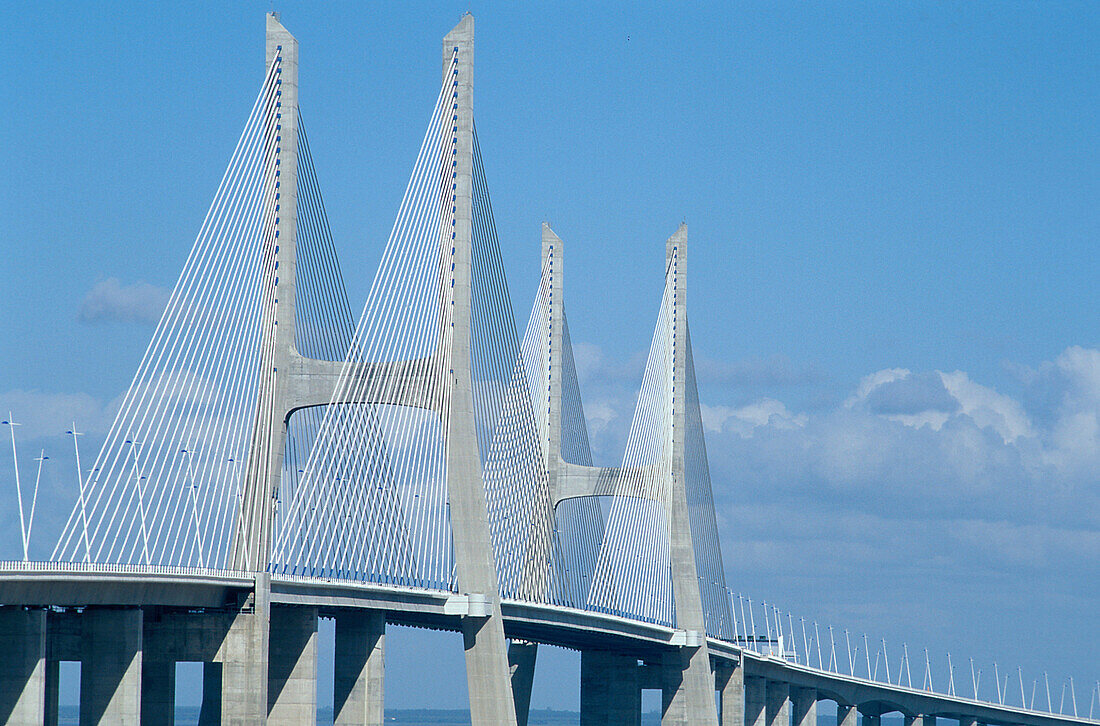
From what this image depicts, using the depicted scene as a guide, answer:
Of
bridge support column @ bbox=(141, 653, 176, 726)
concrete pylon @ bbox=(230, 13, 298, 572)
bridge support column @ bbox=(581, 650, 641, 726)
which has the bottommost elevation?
bridge support column @ bbox=(581, 650, 641, 726)

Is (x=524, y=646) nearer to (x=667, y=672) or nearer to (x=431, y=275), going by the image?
(x=667, y=672)

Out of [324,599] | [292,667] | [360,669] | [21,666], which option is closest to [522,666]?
[360,669]

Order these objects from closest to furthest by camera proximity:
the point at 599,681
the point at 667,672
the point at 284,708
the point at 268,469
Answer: the point at 268,469 → the point at 284,708 → the point at 667,672 → the point at 599,681

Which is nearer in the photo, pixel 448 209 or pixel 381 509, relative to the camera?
pixel 381 509

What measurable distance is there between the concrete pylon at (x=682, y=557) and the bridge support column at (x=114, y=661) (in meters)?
35.3

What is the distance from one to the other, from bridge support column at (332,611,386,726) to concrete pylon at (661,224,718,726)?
890 inches

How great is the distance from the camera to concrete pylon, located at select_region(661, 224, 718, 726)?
8244cm

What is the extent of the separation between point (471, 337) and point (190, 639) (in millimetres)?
12698

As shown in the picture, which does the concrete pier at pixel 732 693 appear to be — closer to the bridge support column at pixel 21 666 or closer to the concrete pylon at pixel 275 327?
the concrete pylon at pixel 275 327

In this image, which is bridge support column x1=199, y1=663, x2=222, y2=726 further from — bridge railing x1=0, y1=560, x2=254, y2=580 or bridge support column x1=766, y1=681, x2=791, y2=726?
bridge support column x1=766, y1=681, x2=791, y2=726

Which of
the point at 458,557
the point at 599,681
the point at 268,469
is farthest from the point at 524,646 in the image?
the point at 268,469

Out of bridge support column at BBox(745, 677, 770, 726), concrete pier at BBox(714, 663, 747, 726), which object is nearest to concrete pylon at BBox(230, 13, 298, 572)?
concrete pier at BBox(714, 663, 747, 726)

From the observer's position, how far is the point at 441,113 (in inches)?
2394

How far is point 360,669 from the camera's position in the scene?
62.3 m
